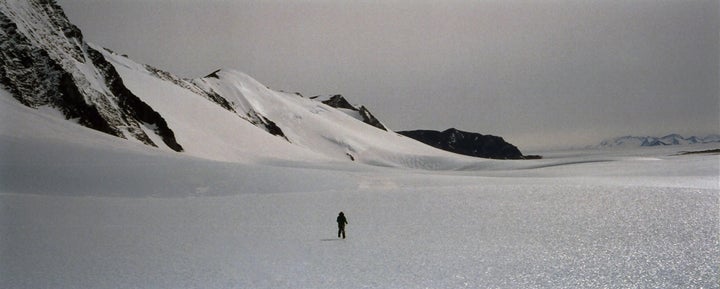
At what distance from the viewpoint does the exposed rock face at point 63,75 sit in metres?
48.4

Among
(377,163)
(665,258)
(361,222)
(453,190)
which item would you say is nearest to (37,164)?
(361,222)

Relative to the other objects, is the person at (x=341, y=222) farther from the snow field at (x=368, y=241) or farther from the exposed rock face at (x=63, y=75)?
the exposed rock face at (x=63, y=75)

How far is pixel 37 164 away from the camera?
31688mm

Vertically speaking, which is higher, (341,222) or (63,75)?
(63,75)

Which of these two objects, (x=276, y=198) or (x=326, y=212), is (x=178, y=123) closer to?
(x=276, y=198)

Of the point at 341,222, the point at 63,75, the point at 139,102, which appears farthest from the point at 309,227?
the point at 139,102

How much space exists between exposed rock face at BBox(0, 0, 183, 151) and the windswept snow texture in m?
8.01

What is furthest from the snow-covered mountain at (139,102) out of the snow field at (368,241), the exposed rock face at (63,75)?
the snow field at (368,241)

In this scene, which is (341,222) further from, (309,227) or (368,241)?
(309,227)

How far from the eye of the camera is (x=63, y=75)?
51.0 meters

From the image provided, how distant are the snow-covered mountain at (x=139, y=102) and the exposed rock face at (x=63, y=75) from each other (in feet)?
0.29

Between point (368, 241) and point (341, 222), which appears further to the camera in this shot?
point (341, 222)

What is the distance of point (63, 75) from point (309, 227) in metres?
40.4

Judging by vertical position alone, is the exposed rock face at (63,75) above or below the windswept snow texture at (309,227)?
above
